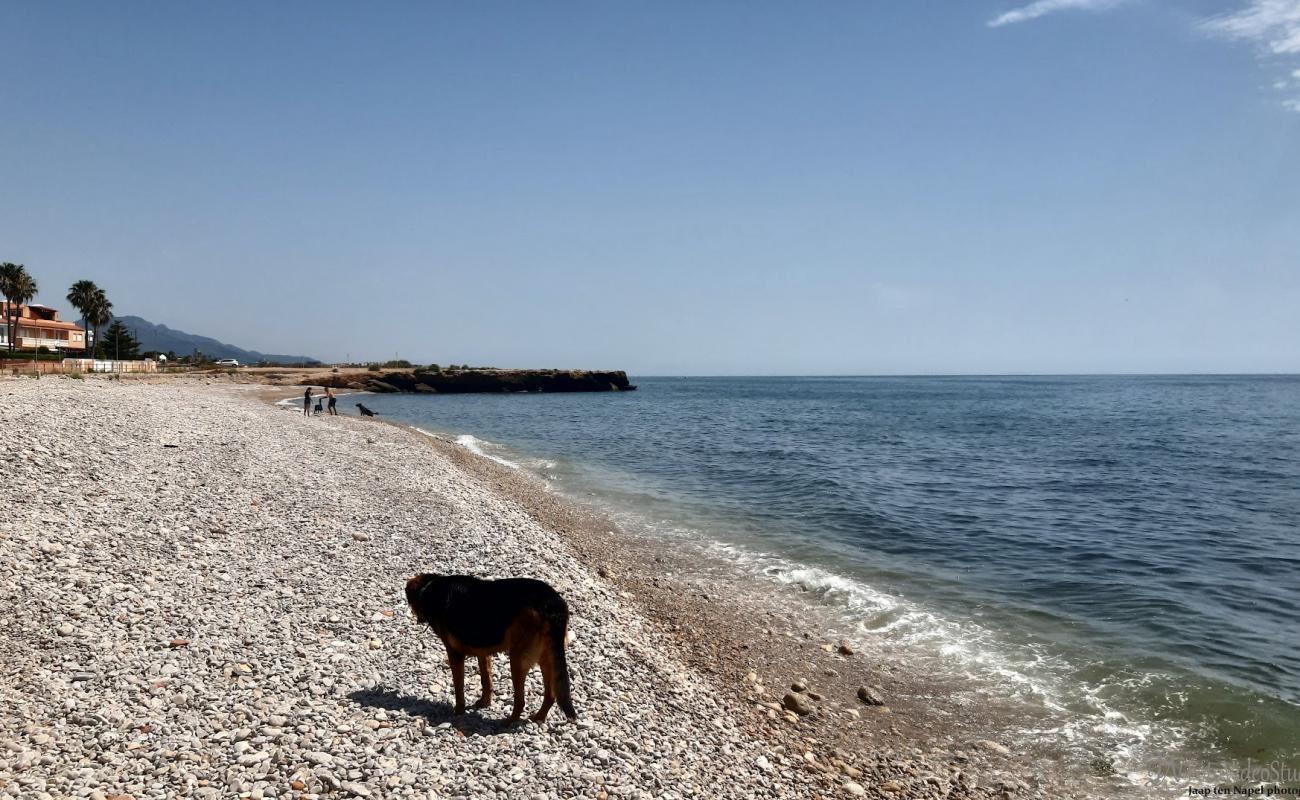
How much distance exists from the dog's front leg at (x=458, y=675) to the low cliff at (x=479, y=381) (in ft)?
318

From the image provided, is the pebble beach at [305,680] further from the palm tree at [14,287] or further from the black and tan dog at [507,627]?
the palm tree at [14,287]

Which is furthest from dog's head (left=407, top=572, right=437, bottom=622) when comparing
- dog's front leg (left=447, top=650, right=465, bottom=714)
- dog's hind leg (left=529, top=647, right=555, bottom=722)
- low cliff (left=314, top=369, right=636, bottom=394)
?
low cliff (left=314, top=369, right=636, bottom=394)

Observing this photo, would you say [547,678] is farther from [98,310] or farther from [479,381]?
[479,381]

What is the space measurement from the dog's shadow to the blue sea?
7.68 m

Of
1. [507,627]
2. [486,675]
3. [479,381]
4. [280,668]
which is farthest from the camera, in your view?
[479,381]

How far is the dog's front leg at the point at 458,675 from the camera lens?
282 inches

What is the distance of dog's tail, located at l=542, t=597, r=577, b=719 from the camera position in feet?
22.7

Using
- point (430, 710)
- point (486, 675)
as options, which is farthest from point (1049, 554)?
point (430, 710)

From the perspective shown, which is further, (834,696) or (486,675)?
(834,696)

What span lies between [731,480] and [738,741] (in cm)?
2187

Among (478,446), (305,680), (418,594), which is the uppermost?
(418,594)

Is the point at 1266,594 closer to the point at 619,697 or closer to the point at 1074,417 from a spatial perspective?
the point at 619,697

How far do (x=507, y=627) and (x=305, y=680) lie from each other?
2554 millimetres

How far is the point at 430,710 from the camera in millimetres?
7320
